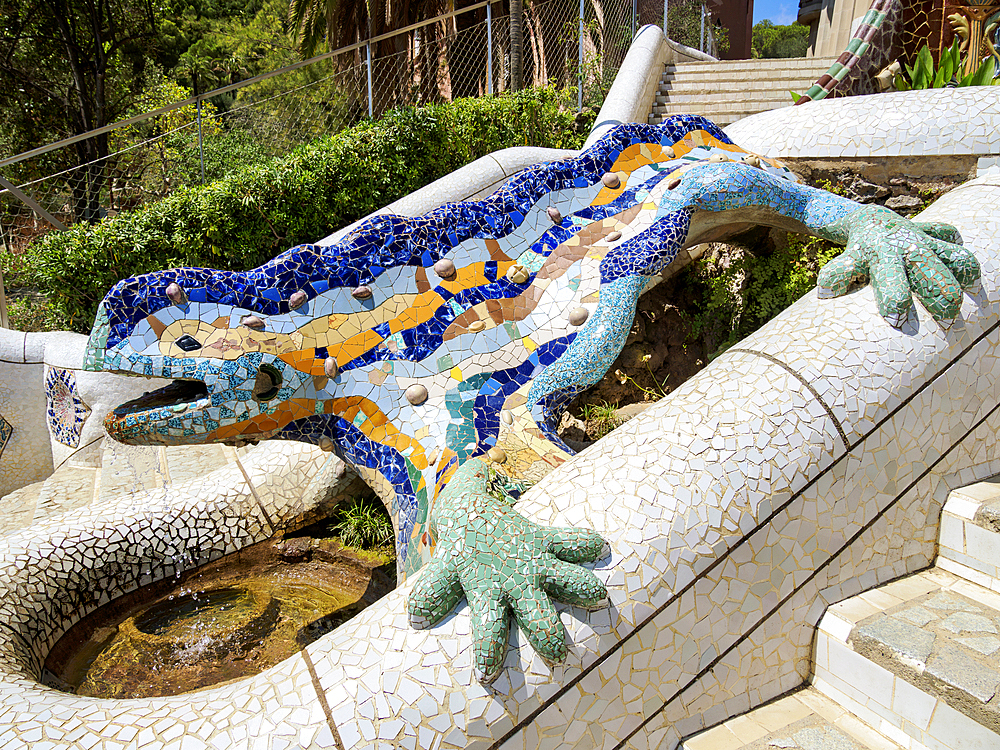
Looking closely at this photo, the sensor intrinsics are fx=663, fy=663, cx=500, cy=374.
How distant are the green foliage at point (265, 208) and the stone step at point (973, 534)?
6644 mm

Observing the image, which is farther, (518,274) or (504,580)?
(518,274)

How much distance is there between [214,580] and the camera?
4.15 meters

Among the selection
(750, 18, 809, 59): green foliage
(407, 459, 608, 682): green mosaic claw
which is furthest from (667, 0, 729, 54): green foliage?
(750, 18, 809, 59): green foliage

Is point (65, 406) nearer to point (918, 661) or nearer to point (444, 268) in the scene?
point (444, 268)

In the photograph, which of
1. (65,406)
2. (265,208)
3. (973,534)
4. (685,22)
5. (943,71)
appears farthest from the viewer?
(685,22)

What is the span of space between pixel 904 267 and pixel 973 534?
1.13 meters

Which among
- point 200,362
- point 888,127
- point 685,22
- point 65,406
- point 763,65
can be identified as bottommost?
point 65,406

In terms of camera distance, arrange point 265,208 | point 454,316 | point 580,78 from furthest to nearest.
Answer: point 580,78
point 265,208
point 454,316

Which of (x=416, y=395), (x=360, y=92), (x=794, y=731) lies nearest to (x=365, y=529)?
(x=416, y=395)

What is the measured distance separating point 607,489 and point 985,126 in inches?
157

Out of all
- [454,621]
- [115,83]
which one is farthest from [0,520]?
[115,83]

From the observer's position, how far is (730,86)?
8.90 metres

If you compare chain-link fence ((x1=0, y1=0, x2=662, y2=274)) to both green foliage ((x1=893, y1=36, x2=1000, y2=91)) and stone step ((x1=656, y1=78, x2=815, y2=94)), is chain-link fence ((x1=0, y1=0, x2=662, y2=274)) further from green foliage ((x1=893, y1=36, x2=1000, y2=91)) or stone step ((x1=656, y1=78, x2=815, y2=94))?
green foliage ((x1=893, y1=36, x2=1000, y2=91))

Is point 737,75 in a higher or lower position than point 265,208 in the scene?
higher
